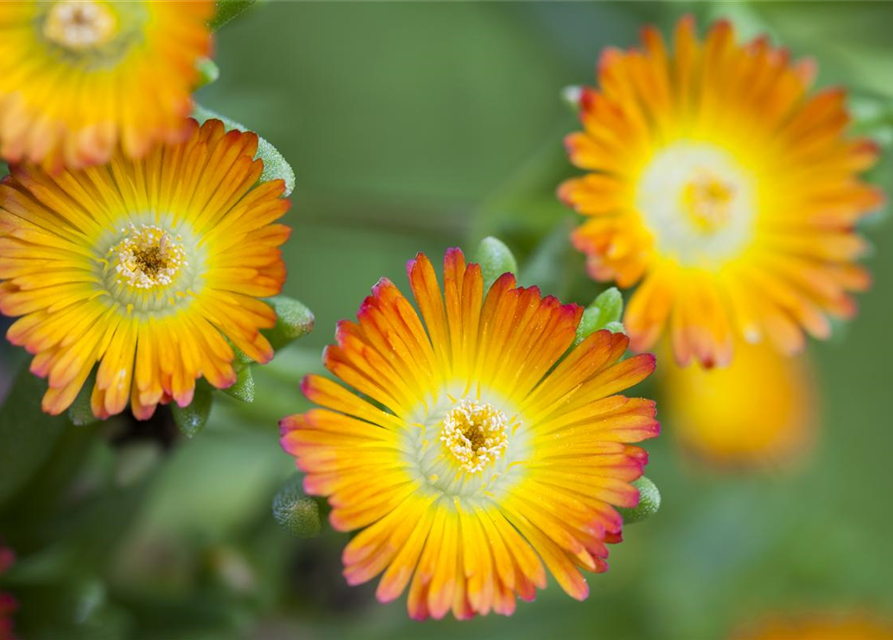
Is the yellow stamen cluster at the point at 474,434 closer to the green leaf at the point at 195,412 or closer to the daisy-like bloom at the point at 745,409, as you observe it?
the green leaf at the point at 195,412

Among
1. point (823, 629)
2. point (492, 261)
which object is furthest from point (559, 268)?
point (823, 629)

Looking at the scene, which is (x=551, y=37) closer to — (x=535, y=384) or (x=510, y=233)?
(x=510, y=233)

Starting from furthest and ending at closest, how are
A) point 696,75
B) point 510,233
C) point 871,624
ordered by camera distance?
point 871,624 → point 510,233 → point 696,75

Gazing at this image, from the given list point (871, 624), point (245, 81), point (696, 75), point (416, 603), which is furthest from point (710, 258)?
point (245, 81)

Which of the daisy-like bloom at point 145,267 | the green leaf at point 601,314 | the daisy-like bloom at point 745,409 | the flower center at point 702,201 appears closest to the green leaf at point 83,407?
the daisy-like bloom at point 145,267

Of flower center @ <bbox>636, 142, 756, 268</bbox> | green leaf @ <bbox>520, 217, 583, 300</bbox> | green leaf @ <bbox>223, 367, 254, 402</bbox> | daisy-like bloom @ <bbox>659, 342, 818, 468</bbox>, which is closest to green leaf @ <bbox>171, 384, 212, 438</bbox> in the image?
green leaf @ <bbox>223, 367, 254, 402</bbox>

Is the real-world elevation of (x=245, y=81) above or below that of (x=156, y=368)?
above

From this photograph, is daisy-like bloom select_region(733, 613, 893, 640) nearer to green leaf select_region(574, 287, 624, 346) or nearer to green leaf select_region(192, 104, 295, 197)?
green leaf select_region(574, 287, 624, 346)

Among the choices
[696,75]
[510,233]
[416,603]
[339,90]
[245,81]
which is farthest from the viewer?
[339,90]

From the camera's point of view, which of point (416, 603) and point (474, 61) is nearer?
point (416, 603)
